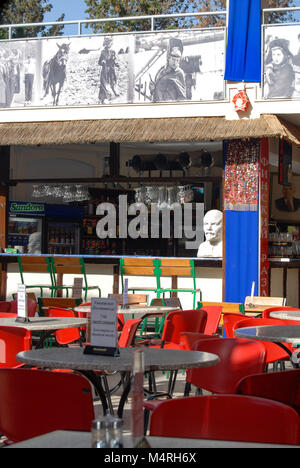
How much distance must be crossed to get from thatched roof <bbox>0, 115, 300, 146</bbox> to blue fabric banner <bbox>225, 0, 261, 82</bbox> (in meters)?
0.68

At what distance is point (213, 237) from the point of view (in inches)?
489

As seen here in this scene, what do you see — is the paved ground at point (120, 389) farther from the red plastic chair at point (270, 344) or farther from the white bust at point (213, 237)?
the white bust at point (213, 237)

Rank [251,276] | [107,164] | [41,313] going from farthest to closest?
1. [107,164]
2. [251,276]
3. [41,313]

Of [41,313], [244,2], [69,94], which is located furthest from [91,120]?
[41,313]

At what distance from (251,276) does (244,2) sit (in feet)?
13.2

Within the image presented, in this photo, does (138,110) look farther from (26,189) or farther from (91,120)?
(26,189)

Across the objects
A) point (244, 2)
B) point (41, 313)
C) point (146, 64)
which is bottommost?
point (41, 313)

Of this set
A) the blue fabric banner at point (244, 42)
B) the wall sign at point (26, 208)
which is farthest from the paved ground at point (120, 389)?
the wall sign at point (26, 208)

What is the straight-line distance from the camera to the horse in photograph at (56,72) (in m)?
12.8

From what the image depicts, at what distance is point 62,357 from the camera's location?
163 inches

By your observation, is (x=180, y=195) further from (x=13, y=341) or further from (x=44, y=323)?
(x=13, y=341)

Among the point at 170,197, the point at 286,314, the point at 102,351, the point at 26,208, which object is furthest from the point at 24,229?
the point at 102,351

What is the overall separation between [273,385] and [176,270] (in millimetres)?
8370
